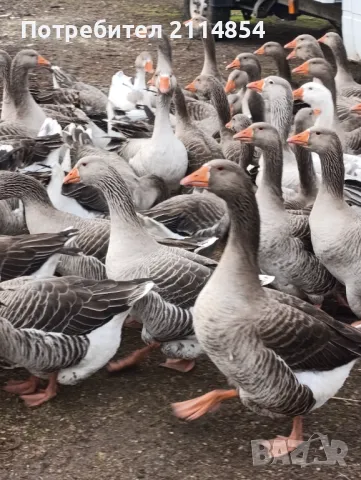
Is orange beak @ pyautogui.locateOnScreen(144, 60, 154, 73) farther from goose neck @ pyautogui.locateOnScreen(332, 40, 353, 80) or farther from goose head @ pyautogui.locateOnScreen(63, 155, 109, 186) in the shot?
Result: goose head @ pyautogui.locateOnScreen(63, 155, 109, 186)

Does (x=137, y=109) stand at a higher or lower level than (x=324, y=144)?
lower

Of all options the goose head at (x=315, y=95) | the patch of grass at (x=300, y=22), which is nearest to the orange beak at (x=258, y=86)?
the goose head at (x=315, y=95)

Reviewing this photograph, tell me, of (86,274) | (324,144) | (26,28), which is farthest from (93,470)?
(26,28)

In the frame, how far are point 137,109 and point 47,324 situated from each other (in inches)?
190

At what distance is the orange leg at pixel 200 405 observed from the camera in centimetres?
483

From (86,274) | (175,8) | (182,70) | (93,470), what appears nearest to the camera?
(93,470)

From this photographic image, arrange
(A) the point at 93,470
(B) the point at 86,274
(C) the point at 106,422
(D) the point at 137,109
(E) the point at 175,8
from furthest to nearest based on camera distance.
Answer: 1. (E) the point at 175,8
2. (D) the point at 137,109
3. (B) the point at 86,274
4. (C) the point at 106,422
5. (A) the point at 93,470

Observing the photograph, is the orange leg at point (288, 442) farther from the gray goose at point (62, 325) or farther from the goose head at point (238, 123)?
the goose head at point (238, 123)

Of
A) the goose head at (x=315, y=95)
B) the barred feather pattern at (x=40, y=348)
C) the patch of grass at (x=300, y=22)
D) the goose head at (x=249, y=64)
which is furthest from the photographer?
the patch of grass at (x=300, y=22)

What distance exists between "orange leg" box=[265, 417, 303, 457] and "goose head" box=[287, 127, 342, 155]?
208 cm

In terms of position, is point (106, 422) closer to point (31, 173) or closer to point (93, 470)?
point (93, 470)

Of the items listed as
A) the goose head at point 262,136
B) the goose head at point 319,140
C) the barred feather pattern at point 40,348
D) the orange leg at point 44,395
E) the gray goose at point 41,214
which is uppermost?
the goose head at point 319,140

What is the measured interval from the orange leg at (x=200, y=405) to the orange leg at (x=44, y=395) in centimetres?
80

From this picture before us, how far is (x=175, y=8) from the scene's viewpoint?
18172mm
